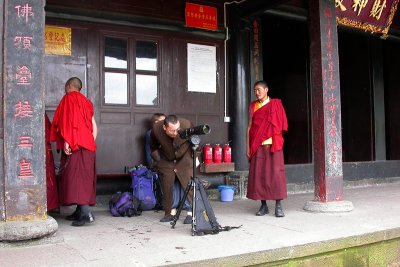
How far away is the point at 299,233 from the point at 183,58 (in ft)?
11.3

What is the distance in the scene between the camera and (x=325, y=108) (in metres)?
5.51

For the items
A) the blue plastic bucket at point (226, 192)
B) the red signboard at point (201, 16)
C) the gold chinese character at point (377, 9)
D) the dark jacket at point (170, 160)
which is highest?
the gold chinese character at point (377, 9)

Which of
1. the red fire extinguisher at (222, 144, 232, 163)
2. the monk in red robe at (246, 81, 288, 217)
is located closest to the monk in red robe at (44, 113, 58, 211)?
the monk in red robe at (246, 81, 288, 217)

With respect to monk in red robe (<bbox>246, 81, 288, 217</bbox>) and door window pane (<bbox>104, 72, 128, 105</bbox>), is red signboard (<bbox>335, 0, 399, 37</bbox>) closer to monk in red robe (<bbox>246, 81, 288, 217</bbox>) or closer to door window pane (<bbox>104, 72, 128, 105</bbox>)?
monk in red robe (<bbox>246, 81, 288, 217</bbox>)

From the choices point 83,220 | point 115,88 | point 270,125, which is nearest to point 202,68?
point 115,88

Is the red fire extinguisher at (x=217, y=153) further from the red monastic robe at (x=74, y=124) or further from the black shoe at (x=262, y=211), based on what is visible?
the red monastic robe at (x=74, y=124)

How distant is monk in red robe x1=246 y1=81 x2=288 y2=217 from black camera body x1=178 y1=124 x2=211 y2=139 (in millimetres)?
1186

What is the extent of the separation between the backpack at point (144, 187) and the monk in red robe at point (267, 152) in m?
1.25

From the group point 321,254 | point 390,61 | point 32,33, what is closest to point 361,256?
point 321,254

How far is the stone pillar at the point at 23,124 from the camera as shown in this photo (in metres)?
3.66

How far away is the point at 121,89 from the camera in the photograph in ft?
20.3

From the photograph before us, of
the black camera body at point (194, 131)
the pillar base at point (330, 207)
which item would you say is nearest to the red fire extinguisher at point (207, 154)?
the pillar base at point (330, 207)

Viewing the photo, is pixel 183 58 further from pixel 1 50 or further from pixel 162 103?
pixel 1 50

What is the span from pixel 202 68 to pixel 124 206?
2.62m
